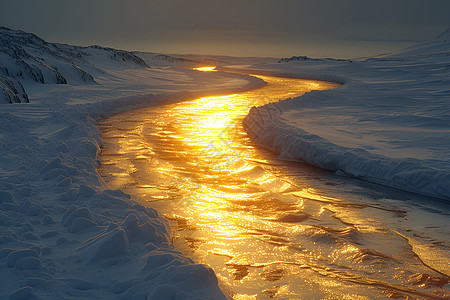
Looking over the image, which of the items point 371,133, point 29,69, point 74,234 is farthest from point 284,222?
point 29,69

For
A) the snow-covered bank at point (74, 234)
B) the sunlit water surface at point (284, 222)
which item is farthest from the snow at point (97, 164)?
the sunlit water surface at point (284, 222)

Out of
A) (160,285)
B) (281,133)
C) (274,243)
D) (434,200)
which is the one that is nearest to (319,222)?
(274,243)

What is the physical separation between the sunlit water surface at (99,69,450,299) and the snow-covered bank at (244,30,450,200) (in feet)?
0.72

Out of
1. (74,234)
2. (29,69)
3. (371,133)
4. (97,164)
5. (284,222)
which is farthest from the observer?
(29,69)

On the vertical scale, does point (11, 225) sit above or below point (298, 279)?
above

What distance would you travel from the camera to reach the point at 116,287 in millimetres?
2268

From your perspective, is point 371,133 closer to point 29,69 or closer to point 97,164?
point 97,164

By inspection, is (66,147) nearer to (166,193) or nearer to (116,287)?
(166,193)

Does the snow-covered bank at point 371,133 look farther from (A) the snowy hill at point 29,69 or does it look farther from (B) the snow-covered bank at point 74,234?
(A) the snowy hill at point 29,69

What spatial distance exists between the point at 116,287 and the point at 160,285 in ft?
0.92

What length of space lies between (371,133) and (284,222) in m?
3.54

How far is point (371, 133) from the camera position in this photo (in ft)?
21.4

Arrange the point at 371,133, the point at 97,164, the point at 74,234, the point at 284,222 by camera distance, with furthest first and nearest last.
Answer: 1. the point at 371,133
2. the point at 97,164
3. the point at 284,222
4. the point at 74,234

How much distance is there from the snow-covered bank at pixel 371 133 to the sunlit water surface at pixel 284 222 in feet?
0.72
